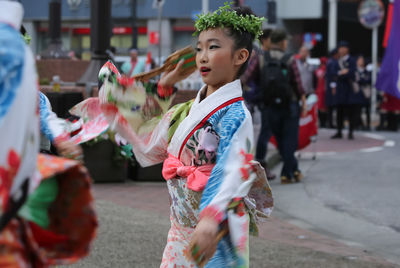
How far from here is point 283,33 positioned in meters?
9.30

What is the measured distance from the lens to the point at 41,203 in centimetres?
216

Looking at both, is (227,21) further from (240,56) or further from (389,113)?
(389,113)

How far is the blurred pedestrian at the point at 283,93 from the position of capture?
9.23 metres

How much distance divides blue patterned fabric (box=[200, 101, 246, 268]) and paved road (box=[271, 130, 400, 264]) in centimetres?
295

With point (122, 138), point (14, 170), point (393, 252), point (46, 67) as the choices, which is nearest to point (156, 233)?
point (393, 252)

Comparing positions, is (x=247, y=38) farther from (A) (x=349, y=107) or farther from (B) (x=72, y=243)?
(A) (x=349, y=107)

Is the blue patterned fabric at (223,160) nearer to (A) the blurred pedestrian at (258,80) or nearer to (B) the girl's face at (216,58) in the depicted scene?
(B) the girl's face at (216,58)

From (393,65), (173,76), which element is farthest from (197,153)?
(393,65)

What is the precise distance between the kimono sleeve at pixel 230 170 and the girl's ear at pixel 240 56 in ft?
1.17

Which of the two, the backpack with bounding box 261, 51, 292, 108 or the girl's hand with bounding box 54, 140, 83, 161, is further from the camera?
the backpack with bounding box 261, 51, 292, 108

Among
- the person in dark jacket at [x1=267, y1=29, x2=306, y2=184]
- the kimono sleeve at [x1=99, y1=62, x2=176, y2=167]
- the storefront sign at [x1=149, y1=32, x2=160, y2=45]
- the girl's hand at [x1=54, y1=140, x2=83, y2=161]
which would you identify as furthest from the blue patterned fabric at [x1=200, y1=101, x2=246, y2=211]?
the storefront sign at [x1=149, y1=32, x2=160, y2=45]

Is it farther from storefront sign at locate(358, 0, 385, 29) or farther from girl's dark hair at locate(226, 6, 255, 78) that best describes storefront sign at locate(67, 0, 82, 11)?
girl's dark hair at locate(226, 6, 255, 78)

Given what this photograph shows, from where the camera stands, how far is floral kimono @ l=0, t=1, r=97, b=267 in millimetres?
1998

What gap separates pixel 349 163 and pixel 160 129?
333 inches
